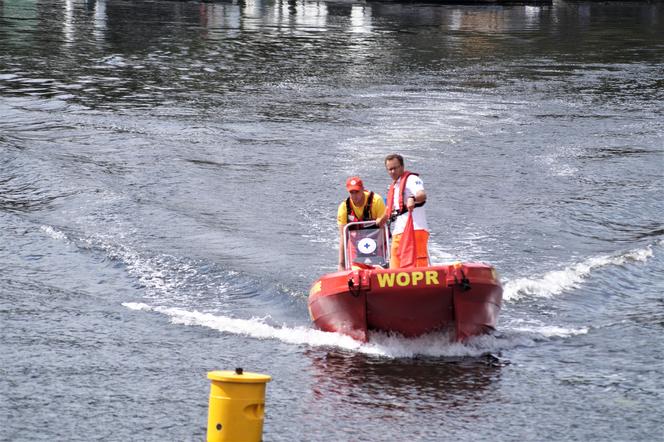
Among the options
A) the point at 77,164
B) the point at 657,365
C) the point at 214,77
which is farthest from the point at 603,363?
the point at 214,77

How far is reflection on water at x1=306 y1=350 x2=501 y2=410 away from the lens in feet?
37.8

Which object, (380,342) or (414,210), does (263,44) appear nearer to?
(414,210)

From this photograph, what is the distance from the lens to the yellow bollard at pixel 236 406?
8953 millimetres

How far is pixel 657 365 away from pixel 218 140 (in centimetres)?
1515

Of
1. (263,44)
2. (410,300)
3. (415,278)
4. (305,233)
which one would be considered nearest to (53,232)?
(305,233)

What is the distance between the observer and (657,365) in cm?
1266

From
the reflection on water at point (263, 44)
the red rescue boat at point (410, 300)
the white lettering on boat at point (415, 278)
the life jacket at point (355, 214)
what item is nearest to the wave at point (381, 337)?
the red rescue boat at point (410, 300)

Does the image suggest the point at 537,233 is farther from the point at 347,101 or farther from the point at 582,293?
the point at 347,101

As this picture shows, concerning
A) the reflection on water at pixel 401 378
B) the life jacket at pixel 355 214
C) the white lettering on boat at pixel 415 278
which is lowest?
the reflection on water at pixel 401 378

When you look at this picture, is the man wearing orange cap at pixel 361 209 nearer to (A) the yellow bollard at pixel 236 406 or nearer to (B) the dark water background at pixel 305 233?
(B) the dark water background at pixel 305 233

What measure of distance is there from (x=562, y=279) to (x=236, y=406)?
8001 mm

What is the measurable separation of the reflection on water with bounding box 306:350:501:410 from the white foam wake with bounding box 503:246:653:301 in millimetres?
2992

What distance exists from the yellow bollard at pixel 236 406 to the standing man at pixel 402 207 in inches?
163

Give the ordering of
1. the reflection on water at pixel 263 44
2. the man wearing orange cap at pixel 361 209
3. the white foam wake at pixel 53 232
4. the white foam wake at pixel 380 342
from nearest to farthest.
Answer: the white foam wake at pixel 380 342 → the man wearing orange cap at pixel 361 209 → the white foam wake at pixel 53 232 → the reflection on water at pixel 263 44
